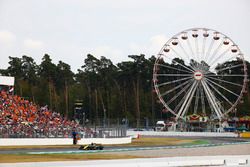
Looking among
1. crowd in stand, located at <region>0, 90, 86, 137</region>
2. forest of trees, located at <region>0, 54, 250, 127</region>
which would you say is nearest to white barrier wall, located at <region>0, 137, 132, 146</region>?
crowd in stand, located at <region>0, 90, 86, 137</region>

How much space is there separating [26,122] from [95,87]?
69972mm

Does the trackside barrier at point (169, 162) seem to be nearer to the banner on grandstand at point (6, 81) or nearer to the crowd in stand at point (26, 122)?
the crowd in stand at point (26, 122)

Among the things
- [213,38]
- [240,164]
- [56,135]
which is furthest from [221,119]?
[240,164]

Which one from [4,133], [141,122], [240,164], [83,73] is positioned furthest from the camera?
[83,73]

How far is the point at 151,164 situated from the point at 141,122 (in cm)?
7347

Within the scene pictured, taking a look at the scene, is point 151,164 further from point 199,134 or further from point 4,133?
point 199,134

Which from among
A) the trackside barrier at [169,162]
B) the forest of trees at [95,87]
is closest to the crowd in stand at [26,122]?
the trackside barrier at [169,162]

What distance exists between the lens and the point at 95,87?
4550 inches

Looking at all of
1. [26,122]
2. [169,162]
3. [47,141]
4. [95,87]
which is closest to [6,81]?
[26,122]

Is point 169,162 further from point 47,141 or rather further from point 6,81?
point 6,81

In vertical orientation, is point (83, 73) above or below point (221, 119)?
above

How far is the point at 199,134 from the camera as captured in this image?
2717 inches

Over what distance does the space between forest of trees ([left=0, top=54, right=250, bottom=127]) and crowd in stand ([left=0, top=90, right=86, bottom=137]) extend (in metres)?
33.2

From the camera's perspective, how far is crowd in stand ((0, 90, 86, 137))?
42.3 metres
